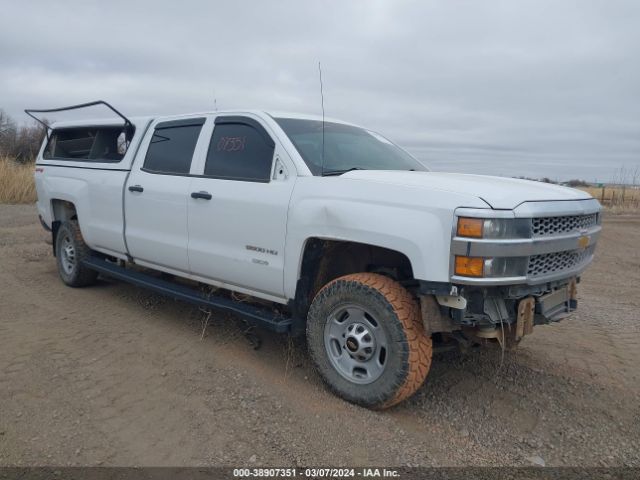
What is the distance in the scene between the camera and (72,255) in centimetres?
666

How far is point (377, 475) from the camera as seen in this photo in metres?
2.97

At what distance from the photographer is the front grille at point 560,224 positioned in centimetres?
339

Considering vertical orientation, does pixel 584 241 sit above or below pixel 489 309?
above

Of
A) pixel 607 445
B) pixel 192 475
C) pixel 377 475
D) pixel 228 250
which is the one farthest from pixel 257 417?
pixel 607 445

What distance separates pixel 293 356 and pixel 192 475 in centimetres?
178

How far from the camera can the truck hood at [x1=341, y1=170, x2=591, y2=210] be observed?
10.7 ft

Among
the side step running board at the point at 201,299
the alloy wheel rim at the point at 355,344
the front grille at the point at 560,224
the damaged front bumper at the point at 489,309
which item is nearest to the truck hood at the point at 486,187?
the front grille at the point at 560,224

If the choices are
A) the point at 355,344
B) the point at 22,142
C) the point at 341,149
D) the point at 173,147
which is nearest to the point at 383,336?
the point at 355,344

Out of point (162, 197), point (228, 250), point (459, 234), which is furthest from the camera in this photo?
point (162, 197)

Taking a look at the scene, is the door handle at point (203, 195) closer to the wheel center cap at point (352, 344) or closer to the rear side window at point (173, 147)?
the rear side window at point (173, 147)

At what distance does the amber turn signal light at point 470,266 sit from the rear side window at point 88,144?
4160 mm

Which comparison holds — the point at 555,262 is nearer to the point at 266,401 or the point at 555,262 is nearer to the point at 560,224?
the point at 560,224

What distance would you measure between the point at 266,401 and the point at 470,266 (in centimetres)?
170

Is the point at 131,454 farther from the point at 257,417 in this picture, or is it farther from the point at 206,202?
the point at 206,202
